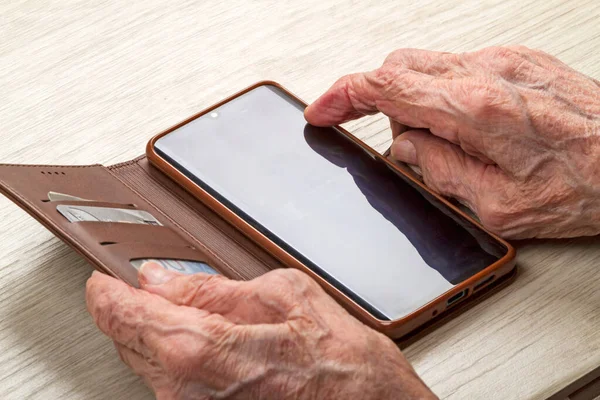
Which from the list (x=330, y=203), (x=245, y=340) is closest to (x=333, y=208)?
(x=330, y=203)

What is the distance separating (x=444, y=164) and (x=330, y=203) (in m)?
0.14

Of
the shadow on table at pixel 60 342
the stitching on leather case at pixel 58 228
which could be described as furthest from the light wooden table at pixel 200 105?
the stitching on leather case at pixel 58 228

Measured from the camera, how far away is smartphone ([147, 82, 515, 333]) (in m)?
0.90

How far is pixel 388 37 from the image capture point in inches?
51.9

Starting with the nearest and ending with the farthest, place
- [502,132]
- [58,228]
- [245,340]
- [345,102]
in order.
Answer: [245,340]
[58,228]
[502,132]
[345,102]

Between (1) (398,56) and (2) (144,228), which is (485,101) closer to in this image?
(1) (398,56)

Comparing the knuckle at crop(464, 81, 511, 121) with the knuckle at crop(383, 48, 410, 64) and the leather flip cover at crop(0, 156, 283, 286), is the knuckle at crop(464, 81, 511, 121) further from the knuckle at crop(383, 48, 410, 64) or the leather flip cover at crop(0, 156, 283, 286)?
the leather flip cover at crop(0, 156, 283, 286)

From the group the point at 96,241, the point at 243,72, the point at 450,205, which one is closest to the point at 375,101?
the point at 450,205

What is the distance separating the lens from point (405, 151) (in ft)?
3.45

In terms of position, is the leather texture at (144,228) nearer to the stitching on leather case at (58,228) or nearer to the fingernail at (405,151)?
the stitching on leather case at (58,228)

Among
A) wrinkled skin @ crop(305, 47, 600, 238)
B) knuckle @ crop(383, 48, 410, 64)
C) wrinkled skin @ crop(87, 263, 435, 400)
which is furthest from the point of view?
knuckle @ crop(383, 48, 410, 64)

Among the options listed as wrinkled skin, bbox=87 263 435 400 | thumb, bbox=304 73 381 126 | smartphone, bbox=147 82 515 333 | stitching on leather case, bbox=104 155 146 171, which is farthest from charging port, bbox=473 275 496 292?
stitching on leather case, bbox=104 155 146 171

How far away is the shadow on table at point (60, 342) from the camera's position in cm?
88

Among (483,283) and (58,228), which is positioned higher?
(58,228)
